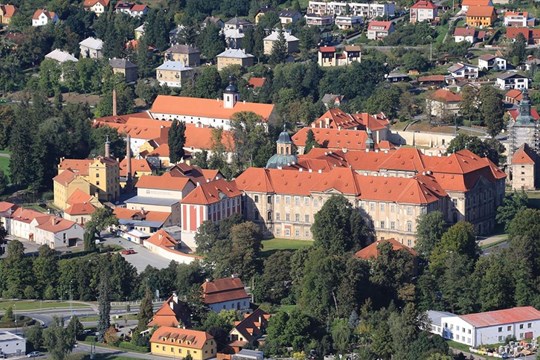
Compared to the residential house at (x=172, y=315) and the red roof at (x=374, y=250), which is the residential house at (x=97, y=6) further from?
the residential house at (x=172, y=315)

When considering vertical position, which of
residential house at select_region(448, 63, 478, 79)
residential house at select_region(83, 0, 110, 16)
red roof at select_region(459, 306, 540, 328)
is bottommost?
red roof at select_region(459, 306, 540, 328)

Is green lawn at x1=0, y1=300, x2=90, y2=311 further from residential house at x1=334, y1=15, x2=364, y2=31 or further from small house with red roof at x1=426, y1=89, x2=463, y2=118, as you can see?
residential house at x1=334, y1=15, x2=364, y2=31

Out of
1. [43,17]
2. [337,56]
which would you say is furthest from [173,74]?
[43,17]

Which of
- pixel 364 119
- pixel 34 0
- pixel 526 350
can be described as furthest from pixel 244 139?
pixel 34 0

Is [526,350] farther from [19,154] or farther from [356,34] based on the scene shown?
[356,34]

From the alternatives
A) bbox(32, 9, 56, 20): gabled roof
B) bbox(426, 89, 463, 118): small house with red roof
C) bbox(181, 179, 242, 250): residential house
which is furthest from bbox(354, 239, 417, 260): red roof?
bbox(32, 9, 56, 20): gabled roof
